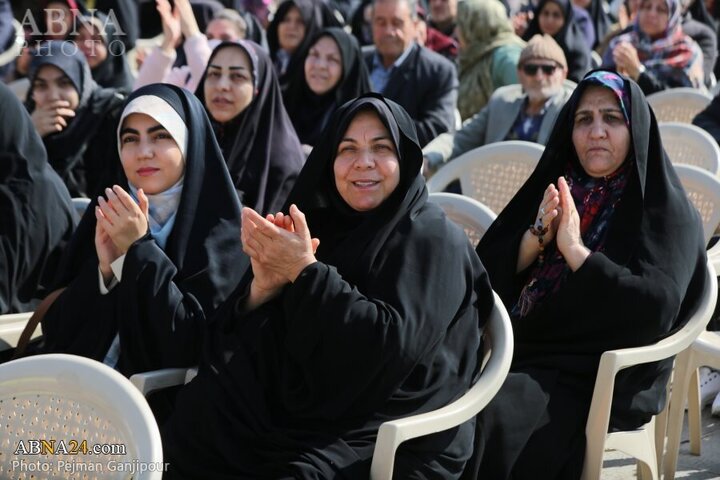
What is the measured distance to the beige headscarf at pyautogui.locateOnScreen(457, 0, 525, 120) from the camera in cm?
747

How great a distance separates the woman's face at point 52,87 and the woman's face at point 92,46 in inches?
62.8

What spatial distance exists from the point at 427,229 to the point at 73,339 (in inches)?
47.0

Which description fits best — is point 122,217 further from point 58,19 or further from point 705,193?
point 58,19

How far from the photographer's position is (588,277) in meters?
3.30

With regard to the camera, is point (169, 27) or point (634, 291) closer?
point (634, 291)

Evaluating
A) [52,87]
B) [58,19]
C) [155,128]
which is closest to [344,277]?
[155,128]

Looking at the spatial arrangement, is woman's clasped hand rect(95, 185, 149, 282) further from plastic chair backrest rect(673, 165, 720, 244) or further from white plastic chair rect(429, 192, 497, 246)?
plastic chair backrest rect(673, 165, 720, 244)

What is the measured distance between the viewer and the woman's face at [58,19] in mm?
7828

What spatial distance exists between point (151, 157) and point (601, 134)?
1338 mm

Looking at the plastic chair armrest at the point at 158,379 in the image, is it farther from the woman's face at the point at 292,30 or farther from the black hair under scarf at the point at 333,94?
the woman's face at the point at 292,30

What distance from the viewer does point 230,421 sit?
289 cm

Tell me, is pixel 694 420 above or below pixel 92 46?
below

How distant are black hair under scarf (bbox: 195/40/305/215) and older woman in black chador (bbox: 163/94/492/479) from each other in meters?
1.68

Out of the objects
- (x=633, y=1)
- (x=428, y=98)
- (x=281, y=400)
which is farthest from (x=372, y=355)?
(x=633, y=1)
